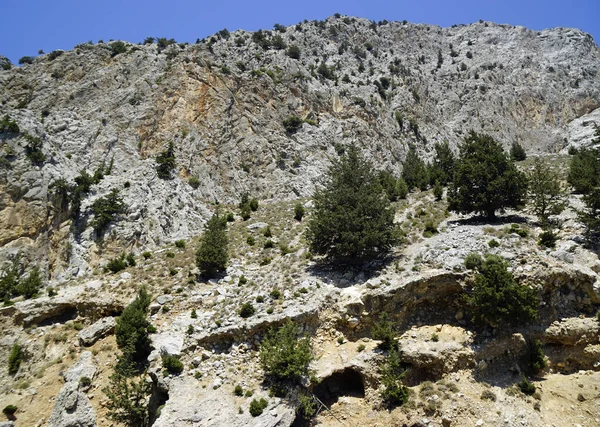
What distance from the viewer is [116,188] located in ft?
135

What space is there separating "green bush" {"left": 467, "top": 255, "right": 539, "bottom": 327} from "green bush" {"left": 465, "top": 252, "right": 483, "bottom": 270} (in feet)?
3.21

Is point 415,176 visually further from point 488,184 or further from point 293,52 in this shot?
point 293,52

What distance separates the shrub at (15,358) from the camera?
24.8 metres

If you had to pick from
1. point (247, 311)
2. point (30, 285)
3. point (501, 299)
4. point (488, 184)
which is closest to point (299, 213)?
point (247, 311)

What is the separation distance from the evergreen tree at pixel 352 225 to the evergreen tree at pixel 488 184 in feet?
23.4

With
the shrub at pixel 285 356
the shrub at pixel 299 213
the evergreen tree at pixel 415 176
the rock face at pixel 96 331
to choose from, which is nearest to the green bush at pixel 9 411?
the rock face at pixel 96 331

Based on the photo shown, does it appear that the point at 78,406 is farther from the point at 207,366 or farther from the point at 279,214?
the point at 279,214

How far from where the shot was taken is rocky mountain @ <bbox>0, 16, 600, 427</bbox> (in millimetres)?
21125

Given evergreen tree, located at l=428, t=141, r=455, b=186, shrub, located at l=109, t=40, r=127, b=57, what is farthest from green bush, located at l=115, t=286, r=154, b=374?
shrub, located at l=109, t=40, r=127, b=57

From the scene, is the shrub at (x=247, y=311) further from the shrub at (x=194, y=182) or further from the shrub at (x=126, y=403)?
→ the shrub at (x=194, y=182)

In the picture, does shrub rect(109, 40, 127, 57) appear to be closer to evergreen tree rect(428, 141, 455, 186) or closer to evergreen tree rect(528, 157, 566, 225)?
evergreen tree rect(428, 141, 455, 186)

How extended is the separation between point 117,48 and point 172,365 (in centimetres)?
5616

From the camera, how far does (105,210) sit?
3812cm

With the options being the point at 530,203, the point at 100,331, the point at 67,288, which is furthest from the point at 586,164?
the point at 67,288
